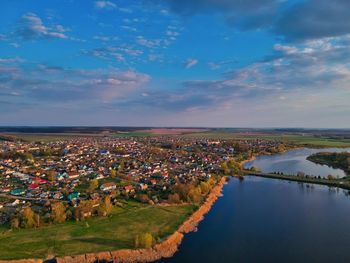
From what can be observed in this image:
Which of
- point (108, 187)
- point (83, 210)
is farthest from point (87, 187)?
point (83, 210)

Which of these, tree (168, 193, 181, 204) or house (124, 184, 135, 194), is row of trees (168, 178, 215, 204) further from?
house (124, 184, 135, 194)

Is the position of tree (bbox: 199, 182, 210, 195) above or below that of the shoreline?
above

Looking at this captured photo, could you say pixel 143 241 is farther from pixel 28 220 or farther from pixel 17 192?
pixel 17 192

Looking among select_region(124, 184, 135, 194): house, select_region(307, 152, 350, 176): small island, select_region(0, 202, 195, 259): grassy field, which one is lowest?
select_region(0, 202, 195, 259): grassy field

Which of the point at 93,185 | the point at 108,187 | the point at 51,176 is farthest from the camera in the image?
the point at 51,176

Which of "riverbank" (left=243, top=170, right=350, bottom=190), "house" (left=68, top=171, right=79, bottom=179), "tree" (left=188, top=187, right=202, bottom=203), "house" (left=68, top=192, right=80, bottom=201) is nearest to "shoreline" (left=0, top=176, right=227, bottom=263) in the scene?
"tree" (left=188, top=187, right=202, bottom=203)
